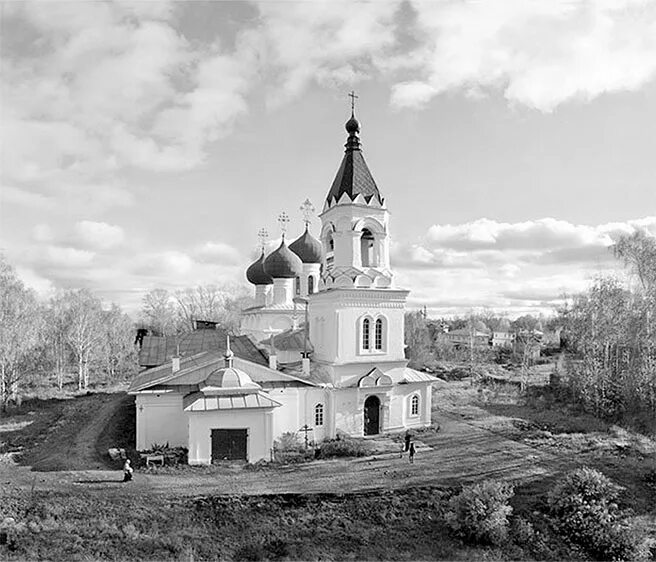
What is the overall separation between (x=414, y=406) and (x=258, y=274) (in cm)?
1280

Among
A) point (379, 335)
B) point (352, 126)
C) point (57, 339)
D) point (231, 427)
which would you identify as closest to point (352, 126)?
point (352, 126)

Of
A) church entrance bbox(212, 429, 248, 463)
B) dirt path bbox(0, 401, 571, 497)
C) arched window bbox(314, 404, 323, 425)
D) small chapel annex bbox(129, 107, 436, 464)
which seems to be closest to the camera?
dirt path bbox(0, 401, 571, 497)

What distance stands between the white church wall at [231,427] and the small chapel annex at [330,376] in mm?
30

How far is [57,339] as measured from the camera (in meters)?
33.1

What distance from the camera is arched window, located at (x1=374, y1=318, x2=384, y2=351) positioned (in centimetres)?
1838

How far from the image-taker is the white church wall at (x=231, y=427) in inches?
582

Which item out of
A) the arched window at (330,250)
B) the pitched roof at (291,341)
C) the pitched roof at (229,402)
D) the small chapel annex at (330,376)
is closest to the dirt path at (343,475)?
the small chapel annex at (330,376)

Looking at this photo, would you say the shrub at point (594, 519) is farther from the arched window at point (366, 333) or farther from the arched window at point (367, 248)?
the arched window at point (367, 248)

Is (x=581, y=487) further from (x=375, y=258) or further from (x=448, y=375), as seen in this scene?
(x=448, y=375)

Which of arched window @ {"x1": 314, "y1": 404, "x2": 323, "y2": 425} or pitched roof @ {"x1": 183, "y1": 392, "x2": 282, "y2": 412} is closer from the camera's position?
pitched roof @ {"x1": 183, "y1": 392, "x2": 282, "y2": 412}

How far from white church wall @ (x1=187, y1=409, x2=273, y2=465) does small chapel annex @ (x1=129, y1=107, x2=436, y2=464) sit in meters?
0.03

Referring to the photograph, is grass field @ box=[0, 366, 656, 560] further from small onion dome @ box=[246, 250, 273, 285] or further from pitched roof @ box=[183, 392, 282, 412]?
small onion dome @ box=[246, 250, 273, 285]

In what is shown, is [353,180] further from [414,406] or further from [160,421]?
[160,421]

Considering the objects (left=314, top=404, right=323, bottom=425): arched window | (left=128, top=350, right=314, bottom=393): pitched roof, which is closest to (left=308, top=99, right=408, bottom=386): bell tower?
(left=314, top=404, right=323, bottom=425): arched window
